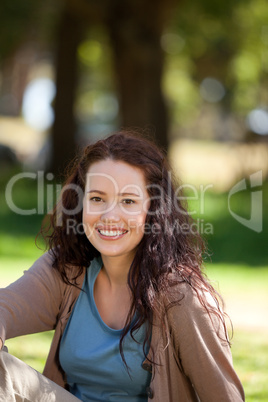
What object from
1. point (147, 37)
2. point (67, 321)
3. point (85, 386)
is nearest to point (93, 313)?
point (67, 321)

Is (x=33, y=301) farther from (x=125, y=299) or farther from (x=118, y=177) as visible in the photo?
(x=118, y=177)

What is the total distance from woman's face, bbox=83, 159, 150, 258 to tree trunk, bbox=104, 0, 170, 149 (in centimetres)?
910

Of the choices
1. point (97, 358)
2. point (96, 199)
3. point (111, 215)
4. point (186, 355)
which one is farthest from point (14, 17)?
point (186, 355)

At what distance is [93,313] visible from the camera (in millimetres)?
2770

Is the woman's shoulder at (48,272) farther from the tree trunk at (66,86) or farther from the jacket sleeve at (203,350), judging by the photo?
the tree trunk at (66,86)

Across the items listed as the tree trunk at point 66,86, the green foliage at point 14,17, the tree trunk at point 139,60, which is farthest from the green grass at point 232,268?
the green foliage at point 14,17

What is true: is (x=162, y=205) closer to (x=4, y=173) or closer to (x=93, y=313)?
(x=93, y=313)

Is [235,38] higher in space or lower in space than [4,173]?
higher

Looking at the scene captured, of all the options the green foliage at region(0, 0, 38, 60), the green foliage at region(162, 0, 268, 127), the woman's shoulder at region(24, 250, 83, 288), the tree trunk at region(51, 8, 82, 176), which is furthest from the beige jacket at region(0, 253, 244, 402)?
the green foliage at region(0, 0, 38, 60)

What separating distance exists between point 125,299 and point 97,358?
0.28 m

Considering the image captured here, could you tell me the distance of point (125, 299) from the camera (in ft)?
9.20

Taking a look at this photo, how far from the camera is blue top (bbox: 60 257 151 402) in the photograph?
8.66 ft

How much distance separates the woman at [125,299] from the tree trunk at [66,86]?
1146 cm

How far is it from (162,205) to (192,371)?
693 mm
